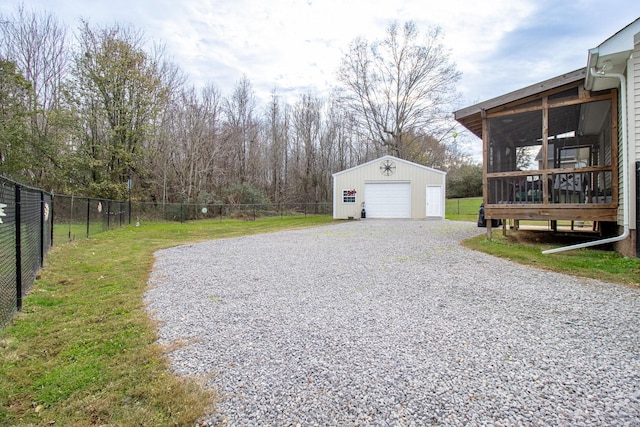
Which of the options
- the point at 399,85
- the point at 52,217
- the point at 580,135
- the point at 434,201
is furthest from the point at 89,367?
the point at 399,85

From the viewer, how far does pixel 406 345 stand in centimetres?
260

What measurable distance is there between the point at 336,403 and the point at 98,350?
1.83 m

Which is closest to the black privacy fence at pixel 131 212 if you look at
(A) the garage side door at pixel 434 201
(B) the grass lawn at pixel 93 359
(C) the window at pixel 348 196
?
(C) the window at pixel 348 196

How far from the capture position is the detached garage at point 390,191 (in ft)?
57.8

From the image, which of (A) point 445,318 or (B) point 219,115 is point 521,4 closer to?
(A) point 445,318

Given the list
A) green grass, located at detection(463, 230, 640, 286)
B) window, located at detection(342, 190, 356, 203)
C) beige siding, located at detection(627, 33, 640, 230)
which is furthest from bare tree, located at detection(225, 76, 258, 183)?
beige siding, located at detection(627, 33, 640, 230)

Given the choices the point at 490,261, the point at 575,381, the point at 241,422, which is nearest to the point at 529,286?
the point at 490,261

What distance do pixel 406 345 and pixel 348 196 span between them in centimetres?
1605

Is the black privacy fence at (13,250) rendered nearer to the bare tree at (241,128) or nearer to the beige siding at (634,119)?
the beige siding at (634,119)

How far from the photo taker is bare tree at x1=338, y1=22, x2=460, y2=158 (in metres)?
24.4

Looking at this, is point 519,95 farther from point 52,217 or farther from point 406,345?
point 52,217

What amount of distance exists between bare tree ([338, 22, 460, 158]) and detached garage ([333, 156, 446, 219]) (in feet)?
26.1

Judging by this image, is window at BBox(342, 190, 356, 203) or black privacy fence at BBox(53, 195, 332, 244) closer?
black privacy fence at BBox(53, 195, 332, 244)

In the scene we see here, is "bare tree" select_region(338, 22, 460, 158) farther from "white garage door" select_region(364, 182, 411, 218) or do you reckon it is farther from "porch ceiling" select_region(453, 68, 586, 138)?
"porch ceiling" select_region(453, 68, 586, 138)
